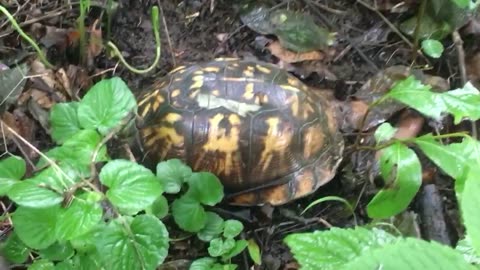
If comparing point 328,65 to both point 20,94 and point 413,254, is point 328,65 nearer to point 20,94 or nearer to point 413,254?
point 20,94

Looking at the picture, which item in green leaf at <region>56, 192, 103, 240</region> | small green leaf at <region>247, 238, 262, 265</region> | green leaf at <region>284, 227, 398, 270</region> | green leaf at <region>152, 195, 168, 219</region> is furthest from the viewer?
small green leaf at <region>247, 238, 262, 265</region>

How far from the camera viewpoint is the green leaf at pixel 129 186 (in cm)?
100

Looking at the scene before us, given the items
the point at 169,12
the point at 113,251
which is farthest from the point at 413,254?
the point at 169,12

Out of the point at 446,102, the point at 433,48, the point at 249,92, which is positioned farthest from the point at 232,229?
the point at 433,48

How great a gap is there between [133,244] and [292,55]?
0.99 meters

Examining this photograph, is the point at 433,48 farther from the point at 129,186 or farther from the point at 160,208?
the point at 129,186

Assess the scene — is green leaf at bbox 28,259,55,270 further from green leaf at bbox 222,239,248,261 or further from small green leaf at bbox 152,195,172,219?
green leaf at bbox 222,239,248,261

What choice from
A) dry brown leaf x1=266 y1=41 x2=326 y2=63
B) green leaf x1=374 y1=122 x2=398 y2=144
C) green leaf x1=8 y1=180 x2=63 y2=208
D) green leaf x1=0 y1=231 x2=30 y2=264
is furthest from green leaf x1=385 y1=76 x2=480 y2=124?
green leaf x1=0 y1=231 x2=30 y2=264

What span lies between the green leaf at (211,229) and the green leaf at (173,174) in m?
0.11

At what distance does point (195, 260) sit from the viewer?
142cm

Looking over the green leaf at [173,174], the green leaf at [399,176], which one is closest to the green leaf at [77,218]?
the green leaf at [173,174]

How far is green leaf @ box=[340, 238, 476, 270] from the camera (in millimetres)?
398

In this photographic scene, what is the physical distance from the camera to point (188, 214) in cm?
139

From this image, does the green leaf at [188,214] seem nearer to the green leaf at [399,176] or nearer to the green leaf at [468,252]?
the green leaf at [399,176]
